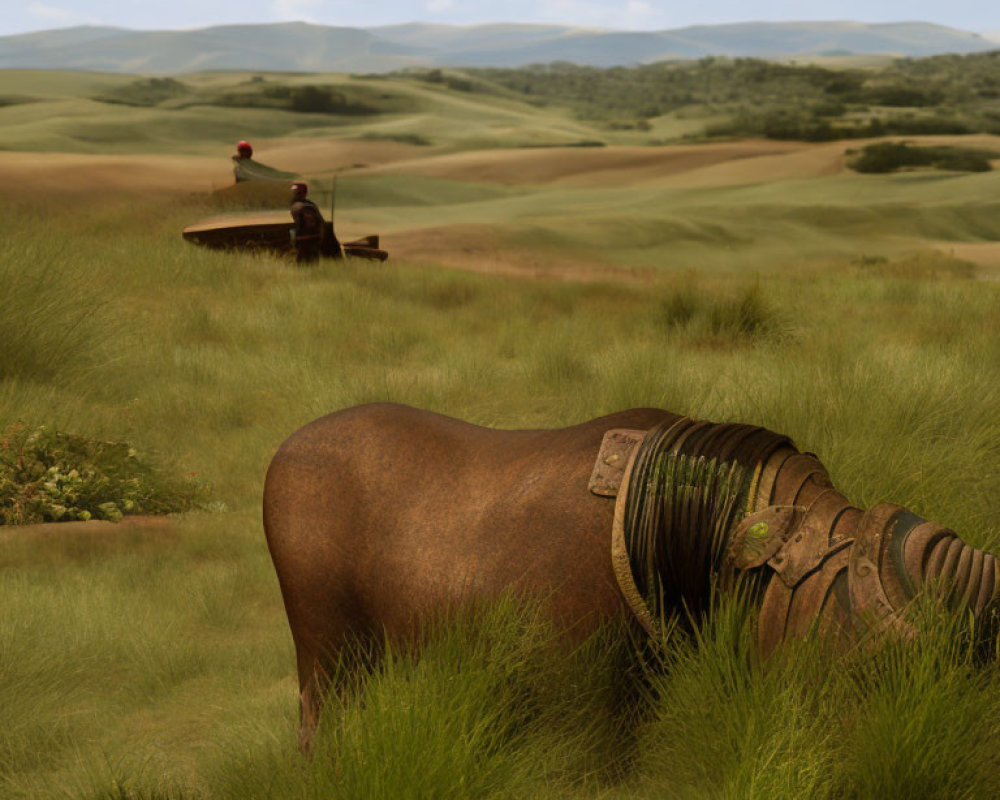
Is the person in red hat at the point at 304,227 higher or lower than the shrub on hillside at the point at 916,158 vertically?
lower

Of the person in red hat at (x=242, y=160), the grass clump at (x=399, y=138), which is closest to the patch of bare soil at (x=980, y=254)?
the person in red hat at (x=242, y=160)

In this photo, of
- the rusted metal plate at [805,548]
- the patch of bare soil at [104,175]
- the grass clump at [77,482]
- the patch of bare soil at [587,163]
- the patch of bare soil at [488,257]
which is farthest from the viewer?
the patch of bare soil at [587,163]

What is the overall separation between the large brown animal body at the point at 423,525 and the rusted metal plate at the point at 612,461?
27 millimetres

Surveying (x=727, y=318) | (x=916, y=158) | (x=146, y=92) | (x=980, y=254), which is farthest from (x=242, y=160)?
→ (x=146, y=92)

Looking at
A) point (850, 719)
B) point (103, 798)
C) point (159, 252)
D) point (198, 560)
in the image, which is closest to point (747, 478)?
point (850, 719)

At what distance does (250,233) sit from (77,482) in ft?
26.5

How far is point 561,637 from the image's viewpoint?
230 cm

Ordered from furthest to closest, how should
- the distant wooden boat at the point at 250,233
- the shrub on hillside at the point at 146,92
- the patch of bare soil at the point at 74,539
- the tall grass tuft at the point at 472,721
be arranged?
the shrub on hillside at the point at 146,92 → the distant wooden boat at the point at 250,233 → the patch of bare soil at the point at 74,539 → the tall grass tuft at the point at 472,721

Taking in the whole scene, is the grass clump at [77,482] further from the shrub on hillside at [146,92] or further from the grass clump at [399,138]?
the shrub on hillside at [146,92]

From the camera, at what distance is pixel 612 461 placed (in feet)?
7.66

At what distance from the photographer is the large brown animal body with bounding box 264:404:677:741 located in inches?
91.0

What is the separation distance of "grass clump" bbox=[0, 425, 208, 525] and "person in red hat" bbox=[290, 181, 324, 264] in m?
6.90

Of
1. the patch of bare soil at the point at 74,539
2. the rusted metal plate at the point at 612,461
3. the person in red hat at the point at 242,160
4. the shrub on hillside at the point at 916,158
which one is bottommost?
the patch of bare soil at the point at 74,539

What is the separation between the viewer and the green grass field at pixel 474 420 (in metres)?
2.02
